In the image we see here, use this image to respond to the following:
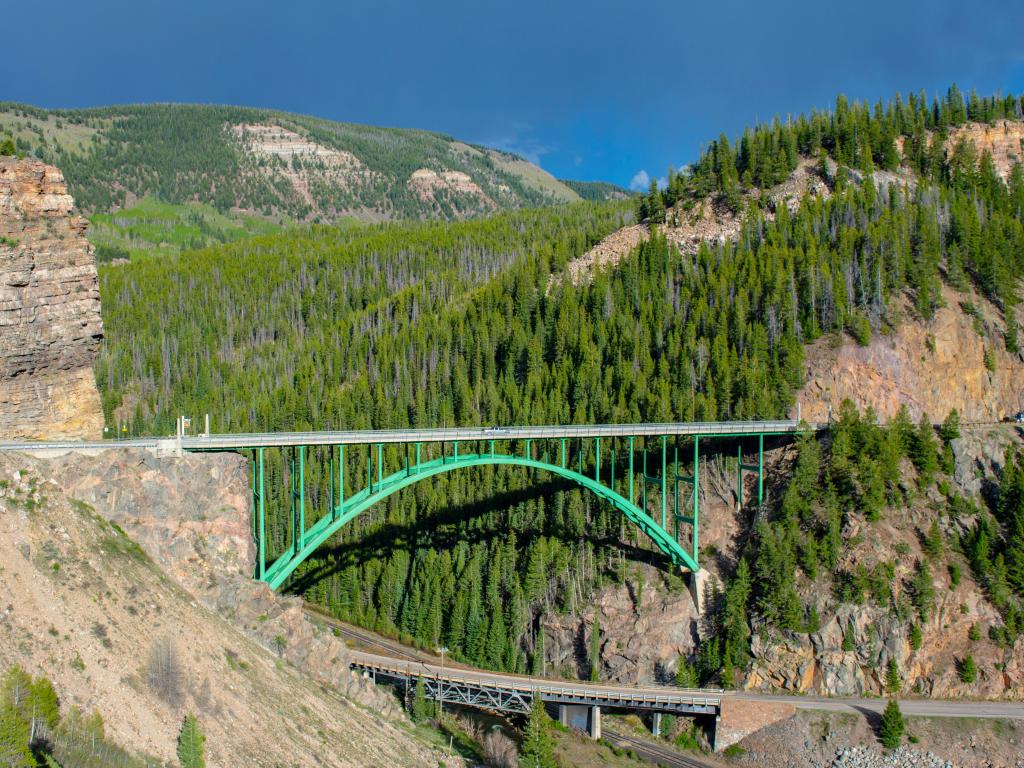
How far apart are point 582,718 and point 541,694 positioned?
9.65ft

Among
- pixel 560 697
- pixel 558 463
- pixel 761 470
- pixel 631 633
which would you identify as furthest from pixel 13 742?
pixel 761 470

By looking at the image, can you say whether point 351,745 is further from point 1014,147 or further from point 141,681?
point 1014,147

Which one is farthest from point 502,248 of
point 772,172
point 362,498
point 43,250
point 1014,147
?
point 43,250

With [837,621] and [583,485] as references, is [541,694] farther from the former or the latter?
[837,621]

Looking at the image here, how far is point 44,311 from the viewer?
4362cm

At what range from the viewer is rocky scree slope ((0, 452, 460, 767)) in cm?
3394

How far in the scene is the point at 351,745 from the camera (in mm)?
40781

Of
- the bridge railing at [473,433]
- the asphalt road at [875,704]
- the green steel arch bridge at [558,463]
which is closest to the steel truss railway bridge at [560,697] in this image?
the asphalt road at [875,704]

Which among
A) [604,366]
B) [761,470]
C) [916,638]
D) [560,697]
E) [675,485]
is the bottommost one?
[560,697]

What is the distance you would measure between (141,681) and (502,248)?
11549 cm

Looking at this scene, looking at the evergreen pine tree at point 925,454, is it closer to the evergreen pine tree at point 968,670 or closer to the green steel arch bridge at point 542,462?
the green steel arch bridge at point 542,462

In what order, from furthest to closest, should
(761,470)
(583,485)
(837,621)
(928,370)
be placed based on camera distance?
(928,370) < (761,470) < (583,485) < (837,621)

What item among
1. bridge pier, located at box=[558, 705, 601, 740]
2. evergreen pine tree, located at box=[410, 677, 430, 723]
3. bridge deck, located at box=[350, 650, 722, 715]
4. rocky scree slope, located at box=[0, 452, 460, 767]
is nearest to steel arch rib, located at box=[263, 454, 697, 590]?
rocky scree slope, located at box=[0, 452, 460, 767]

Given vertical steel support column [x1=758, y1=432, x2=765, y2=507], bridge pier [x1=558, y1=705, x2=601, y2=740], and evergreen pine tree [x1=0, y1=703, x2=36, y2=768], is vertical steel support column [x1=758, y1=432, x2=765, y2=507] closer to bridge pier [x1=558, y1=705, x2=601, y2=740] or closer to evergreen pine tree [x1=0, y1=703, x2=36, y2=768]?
bridge pier [x1=558, y1=705, x2=601, y2=740]
